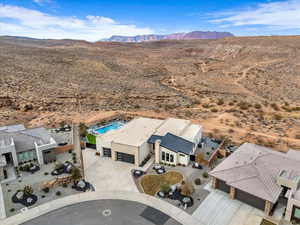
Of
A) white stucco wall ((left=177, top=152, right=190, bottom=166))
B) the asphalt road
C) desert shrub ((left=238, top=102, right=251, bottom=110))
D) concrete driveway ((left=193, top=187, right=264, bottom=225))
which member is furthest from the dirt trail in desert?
the asphalt road

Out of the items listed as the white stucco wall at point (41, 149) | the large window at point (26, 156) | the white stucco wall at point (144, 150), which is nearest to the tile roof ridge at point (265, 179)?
the white stucco wall at point (144, 150)

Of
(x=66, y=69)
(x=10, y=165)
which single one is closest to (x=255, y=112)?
(x=10, y=165)

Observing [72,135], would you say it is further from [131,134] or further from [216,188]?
[216,188]

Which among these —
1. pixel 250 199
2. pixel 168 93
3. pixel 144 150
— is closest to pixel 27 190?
pixel 144 150

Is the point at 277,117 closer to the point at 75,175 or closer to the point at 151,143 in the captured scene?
the point at 151,143

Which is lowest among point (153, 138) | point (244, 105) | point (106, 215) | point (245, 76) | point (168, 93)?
point (106, 215)

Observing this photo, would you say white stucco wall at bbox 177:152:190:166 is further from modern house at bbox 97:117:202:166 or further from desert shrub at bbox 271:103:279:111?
desert shrub at bbox 271:103:279:111
